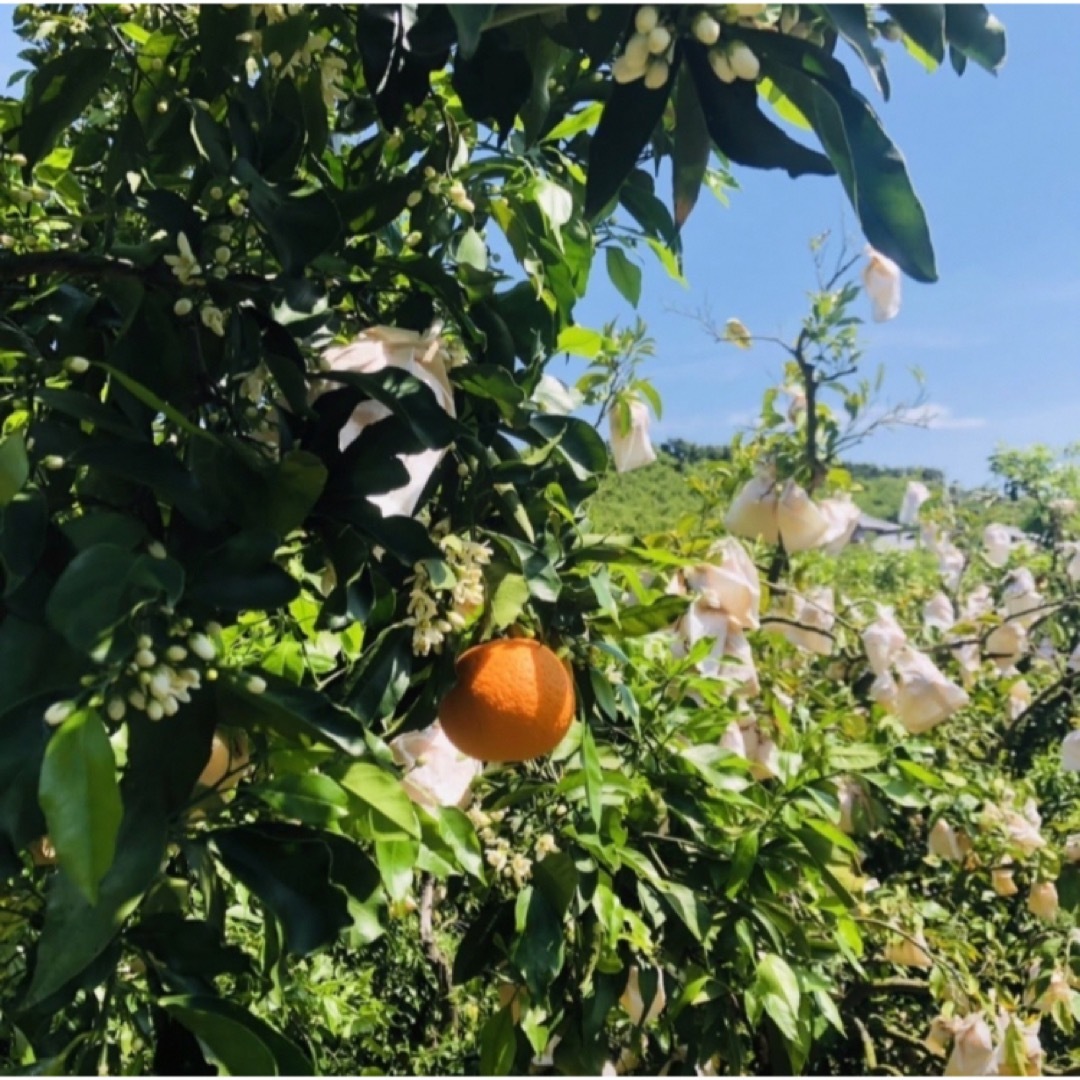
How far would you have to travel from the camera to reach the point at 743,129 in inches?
17.7

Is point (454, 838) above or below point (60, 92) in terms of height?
below

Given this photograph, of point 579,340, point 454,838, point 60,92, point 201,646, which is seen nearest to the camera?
point 201,646

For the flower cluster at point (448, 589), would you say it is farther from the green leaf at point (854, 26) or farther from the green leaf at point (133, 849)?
the green leaf at point (854, 26)

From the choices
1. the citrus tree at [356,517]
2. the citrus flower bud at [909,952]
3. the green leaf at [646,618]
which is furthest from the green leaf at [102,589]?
the citrus flower bud at [909,952]

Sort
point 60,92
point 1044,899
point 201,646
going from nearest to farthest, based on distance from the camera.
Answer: point 201,646, point 60,92, point 1044,899

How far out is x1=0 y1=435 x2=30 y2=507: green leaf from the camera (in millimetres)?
446

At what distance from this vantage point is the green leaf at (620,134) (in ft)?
1.54

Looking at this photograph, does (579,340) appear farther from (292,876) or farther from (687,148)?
(292,876)

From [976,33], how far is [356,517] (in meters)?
0.36

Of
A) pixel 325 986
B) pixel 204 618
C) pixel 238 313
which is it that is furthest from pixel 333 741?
pixel 325 986

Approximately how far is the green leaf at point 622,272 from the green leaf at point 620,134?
0.53 m

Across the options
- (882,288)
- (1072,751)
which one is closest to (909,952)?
(1072,751)

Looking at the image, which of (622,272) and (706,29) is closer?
(706,29)

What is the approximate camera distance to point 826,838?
3.86 ft
